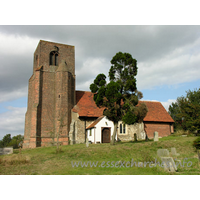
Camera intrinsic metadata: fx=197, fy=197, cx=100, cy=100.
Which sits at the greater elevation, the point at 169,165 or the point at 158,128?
the point at 158,128

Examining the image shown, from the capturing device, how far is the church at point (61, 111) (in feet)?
95.3

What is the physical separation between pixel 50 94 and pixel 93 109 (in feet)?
24.4

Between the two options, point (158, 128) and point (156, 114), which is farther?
point (156, 114)

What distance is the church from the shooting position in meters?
29.0

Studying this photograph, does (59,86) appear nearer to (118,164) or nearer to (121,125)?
(121,125)

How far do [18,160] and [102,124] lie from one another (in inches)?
665

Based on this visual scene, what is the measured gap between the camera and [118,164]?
11.0 metres

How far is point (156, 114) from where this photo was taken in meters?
36.8

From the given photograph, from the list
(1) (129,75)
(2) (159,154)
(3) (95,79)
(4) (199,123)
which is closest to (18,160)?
(2) (159,154)

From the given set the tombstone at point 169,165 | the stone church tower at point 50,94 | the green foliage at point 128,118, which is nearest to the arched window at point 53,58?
the stone church tower at point 50,94

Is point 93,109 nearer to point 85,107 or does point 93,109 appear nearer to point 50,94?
point 85,107

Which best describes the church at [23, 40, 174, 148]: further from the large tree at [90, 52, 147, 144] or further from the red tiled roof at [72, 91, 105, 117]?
the large tree at [90, 52, 147, 144]

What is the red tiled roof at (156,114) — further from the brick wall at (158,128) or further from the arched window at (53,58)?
the arched window at (53,58)

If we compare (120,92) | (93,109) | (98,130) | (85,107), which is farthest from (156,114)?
(120,92)
